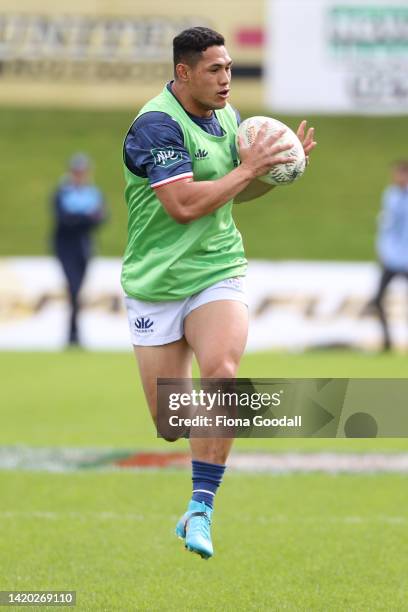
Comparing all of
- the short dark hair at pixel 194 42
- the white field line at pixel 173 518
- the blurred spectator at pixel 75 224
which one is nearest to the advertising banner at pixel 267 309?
the blurred spectator at pixel 75 224

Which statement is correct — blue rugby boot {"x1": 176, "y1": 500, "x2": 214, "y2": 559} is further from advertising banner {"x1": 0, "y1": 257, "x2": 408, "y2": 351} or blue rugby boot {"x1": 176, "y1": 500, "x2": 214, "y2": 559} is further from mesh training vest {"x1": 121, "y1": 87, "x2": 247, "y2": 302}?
advertising banner {"x1": 0, "y1": 257, "x2": 408, "y2": 351}

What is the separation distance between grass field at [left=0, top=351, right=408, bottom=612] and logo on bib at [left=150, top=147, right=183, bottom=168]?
193cm

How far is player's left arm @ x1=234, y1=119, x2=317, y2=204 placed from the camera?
6777 millimetres

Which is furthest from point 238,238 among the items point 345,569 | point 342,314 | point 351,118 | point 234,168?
point 351,118

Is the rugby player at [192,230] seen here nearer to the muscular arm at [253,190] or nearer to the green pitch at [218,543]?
the muscular arm at [253,190]

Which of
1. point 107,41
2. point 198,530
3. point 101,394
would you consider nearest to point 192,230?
point 198,530

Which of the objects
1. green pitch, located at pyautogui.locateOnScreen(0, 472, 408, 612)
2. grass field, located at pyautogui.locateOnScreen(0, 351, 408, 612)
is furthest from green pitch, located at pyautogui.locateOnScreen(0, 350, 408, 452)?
green pitch, located at pyautogui.locateOnScreen(0, 472, 408, 612)

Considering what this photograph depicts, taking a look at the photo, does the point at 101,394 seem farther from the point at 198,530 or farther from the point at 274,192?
the point at 274,192

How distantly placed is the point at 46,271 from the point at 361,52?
1603cm

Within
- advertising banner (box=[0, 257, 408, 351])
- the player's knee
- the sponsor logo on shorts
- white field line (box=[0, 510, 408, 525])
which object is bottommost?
advertising banner (box=[0, 257, 408, 351])

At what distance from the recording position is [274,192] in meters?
34.2

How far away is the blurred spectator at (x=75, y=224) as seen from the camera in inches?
757

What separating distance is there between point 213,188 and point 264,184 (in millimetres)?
578

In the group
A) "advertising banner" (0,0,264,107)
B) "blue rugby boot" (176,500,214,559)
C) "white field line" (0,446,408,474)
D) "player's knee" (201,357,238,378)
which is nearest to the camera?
"blue rugby boot" (176,500,214,559)
